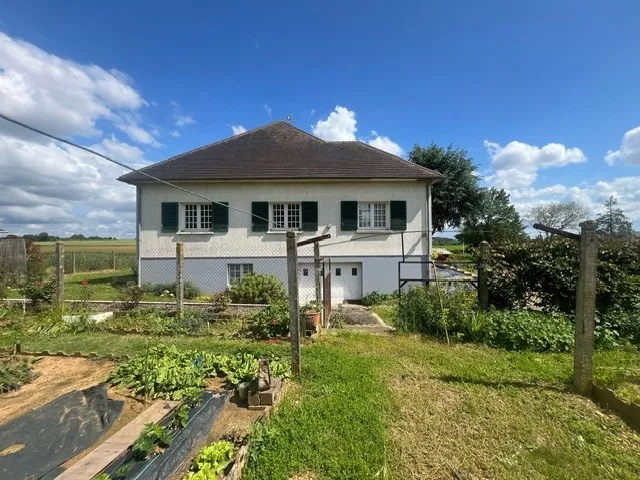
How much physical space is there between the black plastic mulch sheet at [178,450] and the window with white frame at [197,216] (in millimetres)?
10392

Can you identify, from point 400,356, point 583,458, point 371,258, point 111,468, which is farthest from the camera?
point 371,258

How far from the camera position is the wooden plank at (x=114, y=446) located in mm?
1973

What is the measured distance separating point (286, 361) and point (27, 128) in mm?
3785

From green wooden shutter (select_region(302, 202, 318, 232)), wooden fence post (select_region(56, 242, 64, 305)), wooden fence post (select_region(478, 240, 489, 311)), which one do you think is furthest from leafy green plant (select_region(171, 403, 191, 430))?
green wooden shutter (select_region(302, 202, 318, 232))

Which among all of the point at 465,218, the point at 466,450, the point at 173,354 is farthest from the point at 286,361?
the point at 465,218

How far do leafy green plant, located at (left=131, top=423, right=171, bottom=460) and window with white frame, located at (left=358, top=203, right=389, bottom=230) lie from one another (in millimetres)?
10592

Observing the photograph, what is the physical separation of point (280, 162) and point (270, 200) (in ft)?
5.97

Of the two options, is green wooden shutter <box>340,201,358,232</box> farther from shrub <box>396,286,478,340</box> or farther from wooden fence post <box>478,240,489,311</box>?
wooden fence post <box>478,240,489,311</box>

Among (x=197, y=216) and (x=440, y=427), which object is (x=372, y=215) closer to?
(x=197, y=216)

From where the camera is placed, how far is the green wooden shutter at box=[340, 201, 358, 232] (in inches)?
478

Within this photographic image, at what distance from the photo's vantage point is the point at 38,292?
7.61 m

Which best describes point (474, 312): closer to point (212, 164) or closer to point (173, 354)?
point (173, 354)

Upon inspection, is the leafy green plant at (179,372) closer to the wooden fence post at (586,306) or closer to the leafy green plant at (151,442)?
the leafy green plant at (151,442)

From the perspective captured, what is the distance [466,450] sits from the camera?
2.67 m
